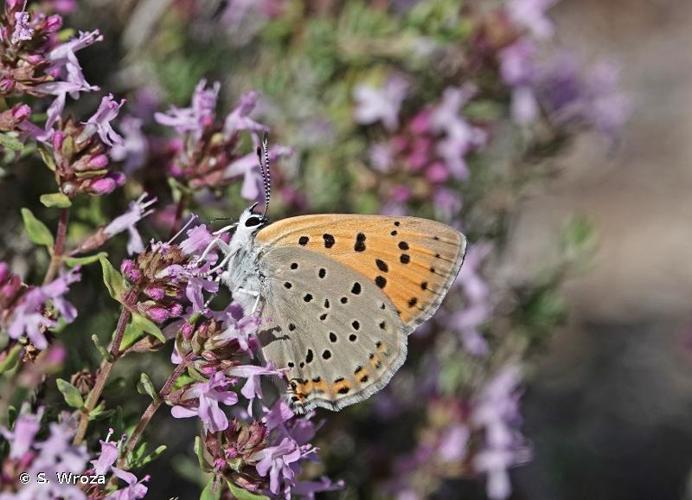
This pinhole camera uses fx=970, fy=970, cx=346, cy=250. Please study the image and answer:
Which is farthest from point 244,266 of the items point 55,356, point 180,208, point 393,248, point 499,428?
point 499,428

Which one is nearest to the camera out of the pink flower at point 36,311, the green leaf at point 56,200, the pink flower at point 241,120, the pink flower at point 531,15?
the pink flower at point 36,311

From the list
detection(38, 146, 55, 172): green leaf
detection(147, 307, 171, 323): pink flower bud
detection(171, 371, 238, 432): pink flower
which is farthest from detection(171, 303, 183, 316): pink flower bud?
detection(38, 146, 55, 172): green leaf

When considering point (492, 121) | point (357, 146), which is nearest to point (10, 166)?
point (357, 146)

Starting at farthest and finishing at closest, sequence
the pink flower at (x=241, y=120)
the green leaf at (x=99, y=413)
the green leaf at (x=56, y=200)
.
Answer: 1. the pink flower at (x=241, y=120)
2. the green leaf at (x=56, y=200)
3. the green leaf at (x=99, y=413)

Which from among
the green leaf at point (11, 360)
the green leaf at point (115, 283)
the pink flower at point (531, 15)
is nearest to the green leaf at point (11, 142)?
the green leaf at point (115, 283)

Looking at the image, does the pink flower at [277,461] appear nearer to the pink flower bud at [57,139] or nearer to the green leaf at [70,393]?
the green leaf at [70,393]

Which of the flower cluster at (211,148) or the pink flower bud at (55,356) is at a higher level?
the flower cluster at (211,148)
